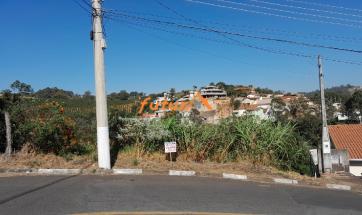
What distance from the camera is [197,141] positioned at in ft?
46.4

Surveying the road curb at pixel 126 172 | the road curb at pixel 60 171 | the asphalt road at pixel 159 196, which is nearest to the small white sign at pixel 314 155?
the asphalt road at pixel 159 196

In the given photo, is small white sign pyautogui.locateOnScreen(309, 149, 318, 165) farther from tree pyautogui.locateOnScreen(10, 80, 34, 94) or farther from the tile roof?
the tile roof

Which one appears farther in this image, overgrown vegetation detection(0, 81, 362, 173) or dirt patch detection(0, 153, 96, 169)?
overgrown vegetation detection(0, 81, 362, 173)

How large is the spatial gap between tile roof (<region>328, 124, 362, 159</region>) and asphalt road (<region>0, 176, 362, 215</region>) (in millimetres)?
32877

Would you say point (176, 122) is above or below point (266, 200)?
above

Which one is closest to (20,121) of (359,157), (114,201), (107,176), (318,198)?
(107,176)

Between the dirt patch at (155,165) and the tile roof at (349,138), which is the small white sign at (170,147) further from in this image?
the tile roof at (349,138)

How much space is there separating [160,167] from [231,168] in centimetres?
230

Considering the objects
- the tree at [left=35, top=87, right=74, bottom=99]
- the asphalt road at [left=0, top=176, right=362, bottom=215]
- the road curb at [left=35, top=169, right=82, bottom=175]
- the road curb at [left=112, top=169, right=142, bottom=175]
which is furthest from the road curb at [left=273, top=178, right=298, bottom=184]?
the tree at [left=35, top=87, right=74, bottom=99]

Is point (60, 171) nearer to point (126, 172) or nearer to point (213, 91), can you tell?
point (126, 172)

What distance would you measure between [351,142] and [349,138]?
44.9 inches

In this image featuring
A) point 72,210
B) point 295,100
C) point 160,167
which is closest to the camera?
point 72,210

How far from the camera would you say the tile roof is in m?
41.1

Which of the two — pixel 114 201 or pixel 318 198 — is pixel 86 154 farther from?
pixel 318 198
